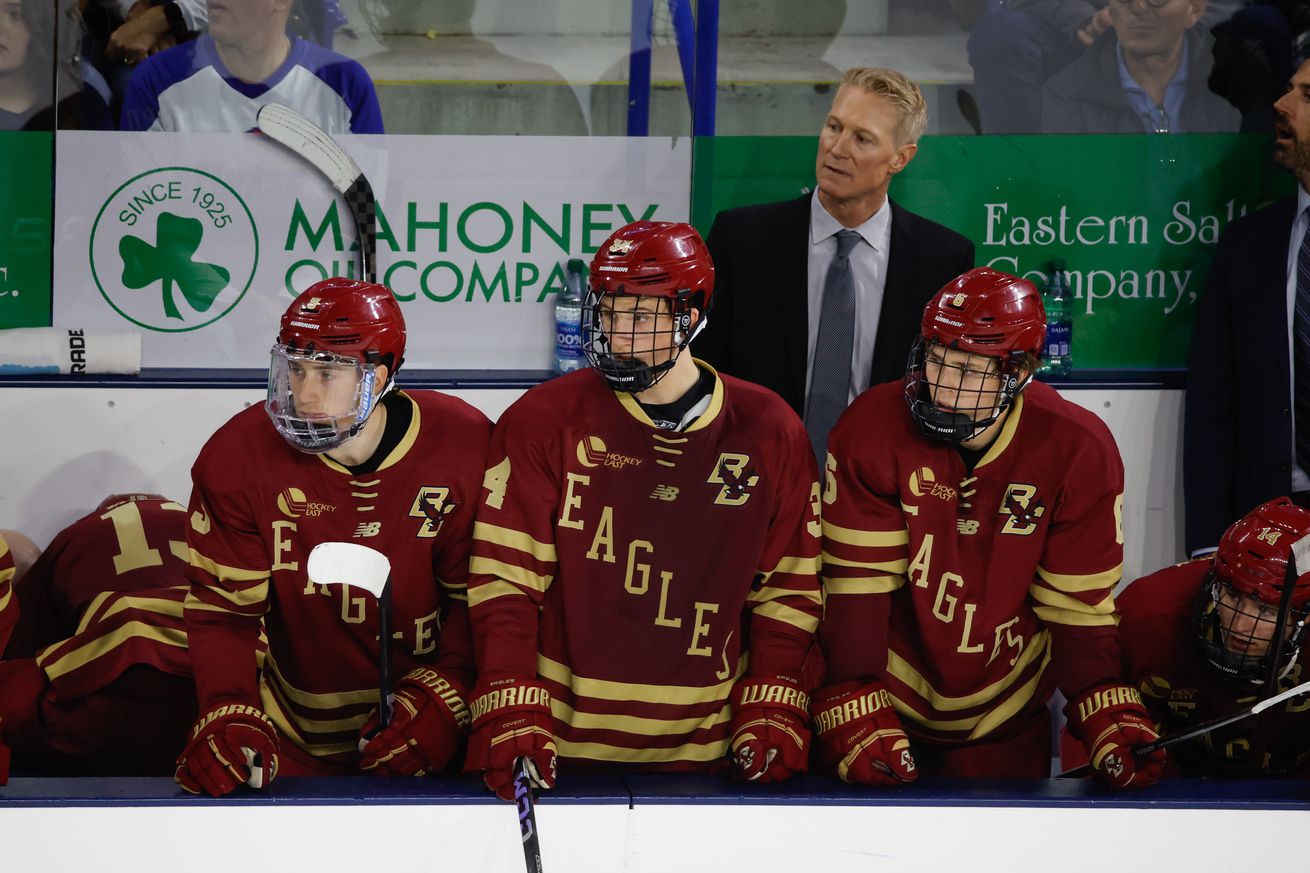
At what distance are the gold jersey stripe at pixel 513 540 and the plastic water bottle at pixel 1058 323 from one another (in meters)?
2.14

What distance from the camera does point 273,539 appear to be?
2.28 meters

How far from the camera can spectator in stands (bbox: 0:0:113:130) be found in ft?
12.0

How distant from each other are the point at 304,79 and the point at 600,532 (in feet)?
6.86

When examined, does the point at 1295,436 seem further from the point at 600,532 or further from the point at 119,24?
the point at 119,24

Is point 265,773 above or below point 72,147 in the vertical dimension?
A: below

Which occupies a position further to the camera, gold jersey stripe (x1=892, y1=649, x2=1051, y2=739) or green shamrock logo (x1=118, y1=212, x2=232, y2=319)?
green shamrock logo (x1=118, y1=212, x2=232, y2=319)

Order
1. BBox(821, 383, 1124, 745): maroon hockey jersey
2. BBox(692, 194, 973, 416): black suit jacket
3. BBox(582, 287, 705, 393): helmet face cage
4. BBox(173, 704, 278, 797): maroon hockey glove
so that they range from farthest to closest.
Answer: BBox(692, 194, 973, 416): black suit jacket, BBox(821, 383, 1124, 745): maroon hockey jersey, BBox(582, 287, 705, 393): helmet face cage, BBox(173, 704, 278, 797): maroon hockey glove

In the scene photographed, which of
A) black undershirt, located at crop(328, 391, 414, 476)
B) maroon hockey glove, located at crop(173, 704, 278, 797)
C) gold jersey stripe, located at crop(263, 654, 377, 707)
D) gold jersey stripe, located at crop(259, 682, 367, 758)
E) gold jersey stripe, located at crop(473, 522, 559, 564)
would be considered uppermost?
black undershirt, located at crop(328, 391, 414, 476)

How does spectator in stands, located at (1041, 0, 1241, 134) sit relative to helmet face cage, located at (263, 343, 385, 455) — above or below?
above

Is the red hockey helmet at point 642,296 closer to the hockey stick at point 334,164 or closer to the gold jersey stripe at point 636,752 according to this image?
the gold jersey stripe at point 636,752

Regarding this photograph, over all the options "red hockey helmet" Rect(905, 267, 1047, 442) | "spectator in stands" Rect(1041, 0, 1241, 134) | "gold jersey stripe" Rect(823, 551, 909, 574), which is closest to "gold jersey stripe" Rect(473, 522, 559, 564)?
"gold jersey stripe" Rect(823, 551, 909, 574)

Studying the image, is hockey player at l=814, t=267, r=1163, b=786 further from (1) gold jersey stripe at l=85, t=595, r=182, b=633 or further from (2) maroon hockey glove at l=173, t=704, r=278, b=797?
(1) gold jersey stripe at l=85, t=595, r=182, b=633

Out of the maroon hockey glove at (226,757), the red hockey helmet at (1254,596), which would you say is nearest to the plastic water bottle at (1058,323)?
the red hockey helmet at (1254,596)

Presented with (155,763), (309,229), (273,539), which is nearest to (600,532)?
(273,539)
